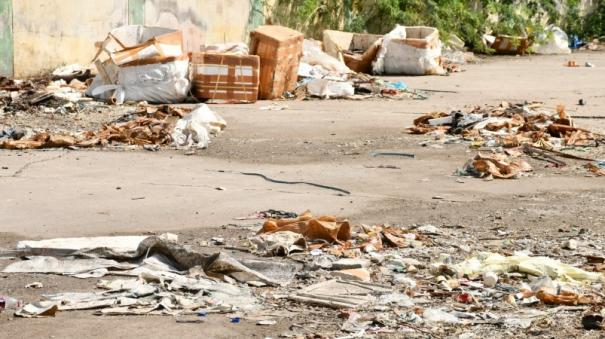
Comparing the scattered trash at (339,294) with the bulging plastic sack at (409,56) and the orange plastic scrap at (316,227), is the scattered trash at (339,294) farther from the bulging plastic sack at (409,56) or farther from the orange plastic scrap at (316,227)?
the bulging plastic sack at (409,56)

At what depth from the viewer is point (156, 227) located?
7355 millimetres

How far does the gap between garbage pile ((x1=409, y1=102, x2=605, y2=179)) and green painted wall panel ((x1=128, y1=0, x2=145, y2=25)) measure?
6255 mm

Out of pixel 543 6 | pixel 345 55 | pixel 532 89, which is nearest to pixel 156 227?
pixel 532 89

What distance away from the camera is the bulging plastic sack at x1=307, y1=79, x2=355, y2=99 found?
49.8 feet

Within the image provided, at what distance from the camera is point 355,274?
6.06 metres

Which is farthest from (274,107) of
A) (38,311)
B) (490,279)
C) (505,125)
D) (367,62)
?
(38,311)

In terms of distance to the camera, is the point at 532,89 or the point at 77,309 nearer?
the point at 77,309

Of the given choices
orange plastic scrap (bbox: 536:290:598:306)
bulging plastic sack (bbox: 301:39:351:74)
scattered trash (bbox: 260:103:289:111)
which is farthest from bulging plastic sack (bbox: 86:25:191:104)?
orange plastic scrap (bbox: 536:290:598:306)

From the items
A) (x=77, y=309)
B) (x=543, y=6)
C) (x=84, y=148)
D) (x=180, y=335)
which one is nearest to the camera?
(x=180, y=335)

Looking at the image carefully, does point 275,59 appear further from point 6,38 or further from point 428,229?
point 428,229

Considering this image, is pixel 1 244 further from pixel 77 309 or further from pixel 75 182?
pixel 75 182

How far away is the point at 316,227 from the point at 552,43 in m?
19.8

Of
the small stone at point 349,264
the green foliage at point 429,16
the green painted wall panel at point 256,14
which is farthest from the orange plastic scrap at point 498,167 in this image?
the green foliage at point 429,16

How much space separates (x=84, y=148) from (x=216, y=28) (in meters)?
9.13
